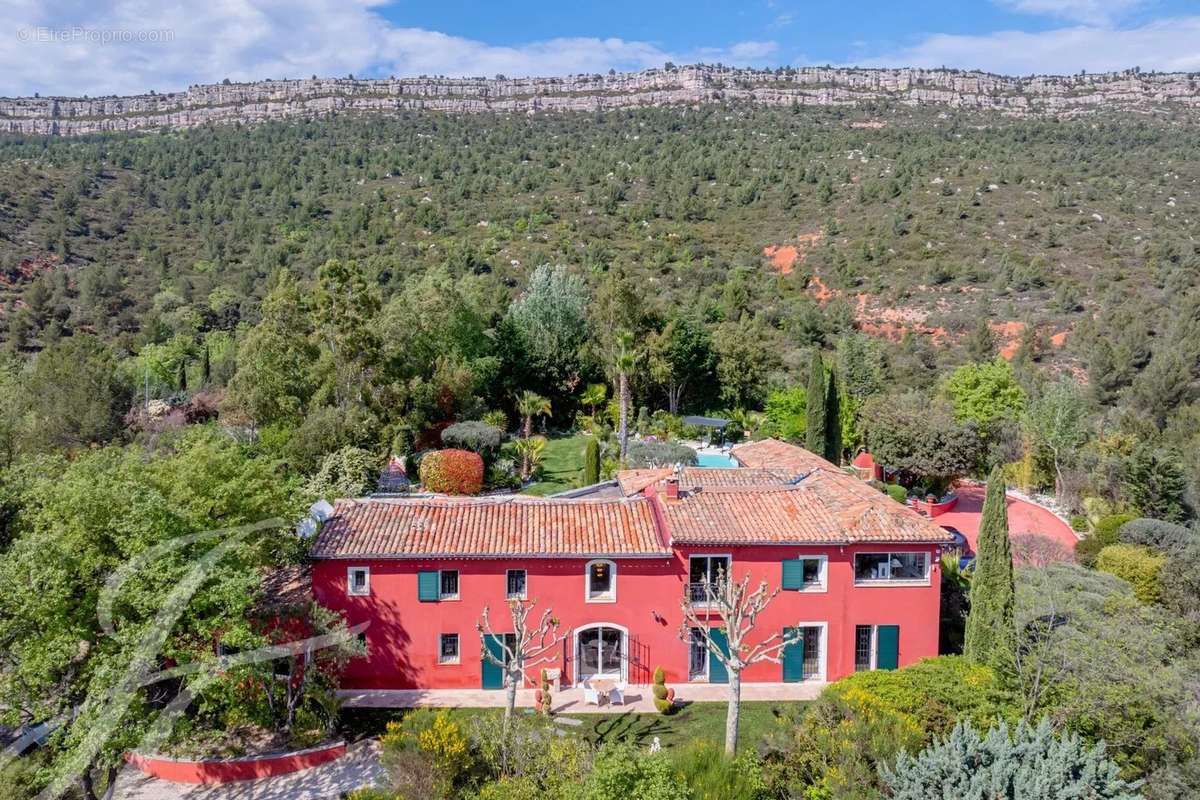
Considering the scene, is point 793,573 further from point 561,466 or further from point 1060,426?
point 1060,426

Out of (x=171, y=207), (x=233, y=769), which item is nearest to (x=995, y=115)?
(x=171, y=207)

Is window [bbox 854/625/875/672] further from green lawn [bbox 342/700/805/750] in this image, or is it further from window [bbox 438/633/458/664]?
window [bbox 438/633/458/664]

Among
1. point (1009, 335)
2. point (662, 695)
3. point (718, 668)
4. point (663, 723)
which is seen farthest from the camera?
point (1009, 335)

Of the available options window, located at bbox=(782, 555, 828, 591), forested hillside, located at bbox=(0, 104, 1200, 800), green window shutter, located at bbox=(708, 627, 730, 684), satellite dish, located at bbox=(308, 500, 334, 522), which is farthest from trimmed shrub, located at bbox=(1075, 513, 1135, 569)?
satellite dish, located at bbox=(308, 500, 334, 522)

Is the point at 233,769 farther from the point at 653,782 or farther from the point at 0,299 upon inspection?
the point at 0,299

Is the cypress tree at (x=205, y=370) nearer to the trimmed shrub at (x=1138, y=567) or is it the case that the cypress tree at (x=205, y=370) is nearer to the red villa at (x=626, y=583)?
the red villa at (x=626, y=583)

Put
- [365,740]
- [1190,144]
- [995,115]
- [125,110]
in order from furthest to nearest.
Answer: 1. [125,110]
2. [995,115]
3. [1190,144]
4. [365,740]

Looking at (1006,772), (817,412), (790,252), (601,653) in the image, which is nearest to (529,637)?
(601,653)
